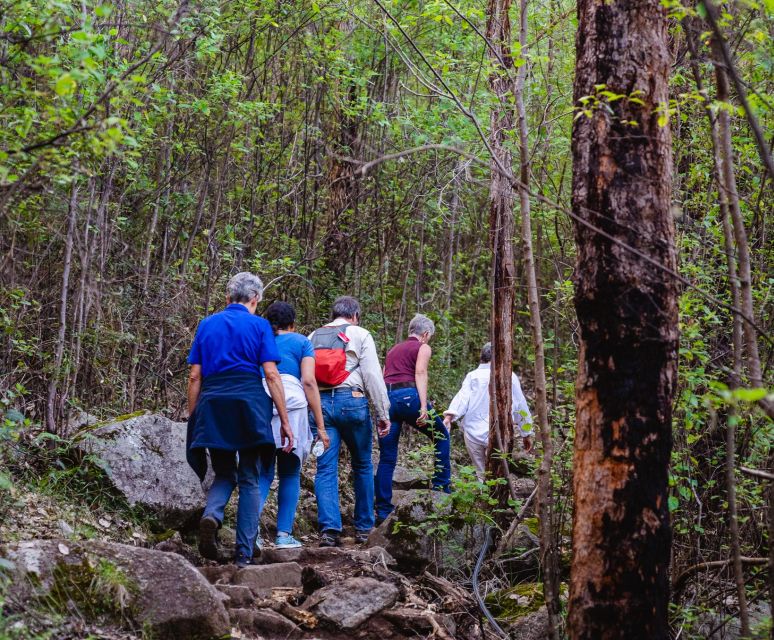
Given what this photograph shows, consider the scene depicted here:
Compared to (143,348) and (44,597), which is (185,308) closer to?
(143,348)

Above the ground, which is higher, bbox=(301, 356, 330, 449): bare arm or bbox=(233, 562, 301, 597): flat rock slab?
bbox=(301, 356, 330, 449): bare arm

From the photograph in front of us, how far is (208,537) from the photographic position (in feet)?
19.7

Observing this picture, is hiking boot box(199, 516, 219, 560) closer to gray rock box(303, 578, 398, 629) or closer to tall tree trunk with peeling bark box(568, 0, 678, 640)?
gray rock box(303, 578, 398, 629)

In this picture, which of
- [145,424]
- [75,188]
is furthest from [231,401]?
[75,188]

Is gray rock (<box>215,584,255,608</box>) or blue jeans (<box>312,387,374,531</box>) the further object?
blue jeans (<box>312,387,374,531</box>)

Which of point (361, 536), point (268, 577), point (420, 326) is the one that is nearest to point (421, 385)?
point (420, 326)

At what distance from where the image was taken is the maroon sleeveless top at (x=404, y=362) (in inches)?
346

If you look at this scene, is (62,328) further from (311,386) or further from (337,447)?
(337,447)

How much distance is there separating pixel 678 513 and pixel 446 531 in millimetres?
1720

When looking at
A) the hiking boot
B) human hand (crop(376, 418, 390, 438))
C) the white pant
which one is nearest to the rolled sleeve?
human hand (crop(376, 418, 390, 438))

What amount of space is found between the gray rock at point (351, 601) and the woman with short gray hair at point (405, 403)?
2.86 metres

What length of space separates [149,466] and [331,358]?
1.85 m

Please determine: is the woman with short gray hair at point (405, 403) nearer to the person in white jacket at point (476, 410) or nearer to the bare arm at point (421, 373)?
the bare arm at point (421, 373)

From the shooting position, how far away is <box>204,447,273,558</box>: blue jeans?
6.20 m
